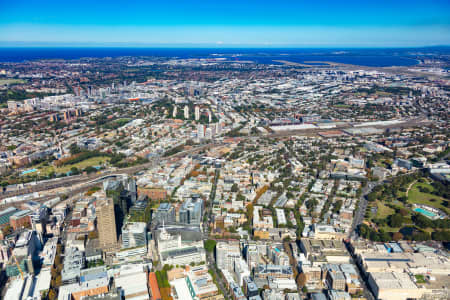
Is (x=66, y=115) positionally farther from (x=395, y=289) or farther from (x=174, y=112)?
(x=395, y=289)

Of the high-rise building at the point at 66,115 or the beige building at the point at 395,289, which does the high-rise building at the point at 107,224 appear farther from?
the high-rise building at the point at 66,115

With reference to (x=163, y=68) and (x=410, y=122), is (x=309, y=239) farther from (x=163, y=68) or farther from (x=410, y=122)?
(x=163, y=68)

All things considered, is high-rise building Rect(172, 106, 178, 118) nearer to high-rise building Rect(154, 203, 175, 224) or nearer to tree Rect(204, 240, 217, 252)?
Result: high-rise building Rect(154, 203, 175, 224)

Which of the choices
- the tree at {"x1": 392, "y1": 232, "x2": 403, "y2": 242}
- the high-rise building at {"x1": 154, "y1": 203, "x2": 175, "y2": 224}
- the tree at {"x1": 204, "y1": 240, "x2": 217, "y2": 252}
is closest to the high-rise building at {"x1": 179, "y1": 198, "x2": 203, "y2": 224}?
the high-rise building at {"x1": 154, "y1": 203, "x2": 175, "y2": 224}

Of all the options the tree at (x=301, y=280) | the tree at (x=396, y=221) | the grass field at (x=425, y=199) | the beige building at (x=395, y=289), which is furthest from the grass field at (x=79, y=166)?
the grass field at (x=425, y=199)

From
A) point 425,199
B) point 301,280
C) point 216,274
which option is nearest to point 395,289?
point 301,280

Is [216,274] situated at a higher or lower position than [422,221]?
lower
